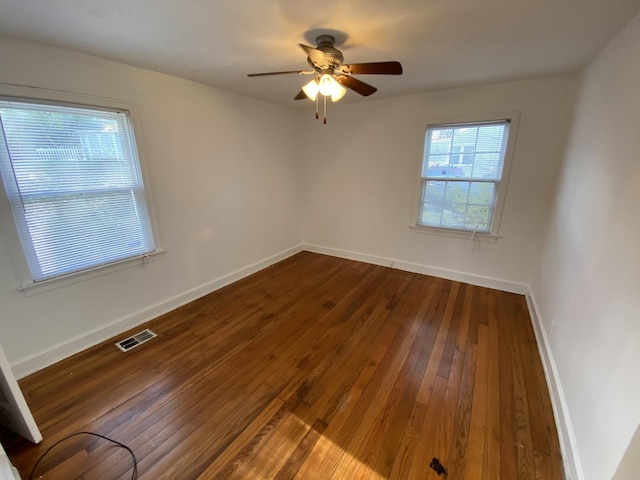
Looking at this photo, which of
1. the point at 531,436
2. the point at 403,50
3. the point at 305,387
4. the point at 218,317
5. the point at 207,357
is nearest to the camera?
the point at 531,436

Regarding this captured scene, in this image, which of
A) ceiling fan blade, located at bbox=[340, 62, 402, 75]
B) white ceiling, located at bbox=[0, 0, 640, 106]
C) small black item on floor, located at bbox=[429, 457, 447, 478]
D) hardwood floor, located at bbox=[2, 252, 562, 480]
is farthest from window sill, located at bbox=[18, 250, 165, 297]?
small black item on floor, located at bbox=[429, 457, 447, 478]

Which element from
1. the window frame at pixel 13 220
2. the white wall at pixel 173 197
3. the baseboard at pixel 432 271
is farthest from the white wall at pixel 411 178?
the window frame at pixel 13 220

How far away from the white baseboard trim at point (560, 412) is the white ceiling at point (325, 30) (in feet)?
7.29

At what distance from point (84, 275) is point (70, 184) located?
29.1 inches

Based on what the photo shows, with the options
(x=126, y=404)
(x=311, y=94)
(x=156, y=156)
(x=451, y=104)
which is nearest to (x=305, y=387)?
(x=126, y=404)

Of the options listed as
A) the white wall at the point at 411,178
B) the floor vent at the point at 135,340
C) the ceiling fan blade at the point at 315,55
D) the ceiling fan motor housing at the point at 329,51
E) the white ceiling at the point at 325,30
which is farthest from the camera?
the white wall at the point at 411,178

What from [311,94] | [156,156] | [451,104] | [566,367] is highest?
[451,104]

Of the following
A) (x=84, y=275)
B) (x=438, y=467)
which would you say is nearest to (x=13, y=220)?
(x=84, y=275)

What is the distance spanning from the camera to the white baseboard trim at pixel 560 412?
1.33m

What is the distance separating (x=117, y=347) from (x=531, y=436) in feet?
10.1

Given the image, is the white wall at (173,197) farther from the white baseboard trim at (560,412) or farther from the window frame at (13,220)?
the white baseboard trim at (560,412)

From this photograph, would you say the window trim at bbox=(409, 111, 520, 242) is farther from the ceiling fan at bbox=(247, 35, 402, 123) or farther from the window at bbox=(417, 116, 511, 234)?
the ceiling fan at bbox=(247, 35, 402, 123)

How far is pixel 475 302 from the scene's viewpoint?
303 cm

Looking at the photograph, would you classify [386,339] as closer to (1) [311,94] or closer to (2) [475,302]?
(2) [475,302]
